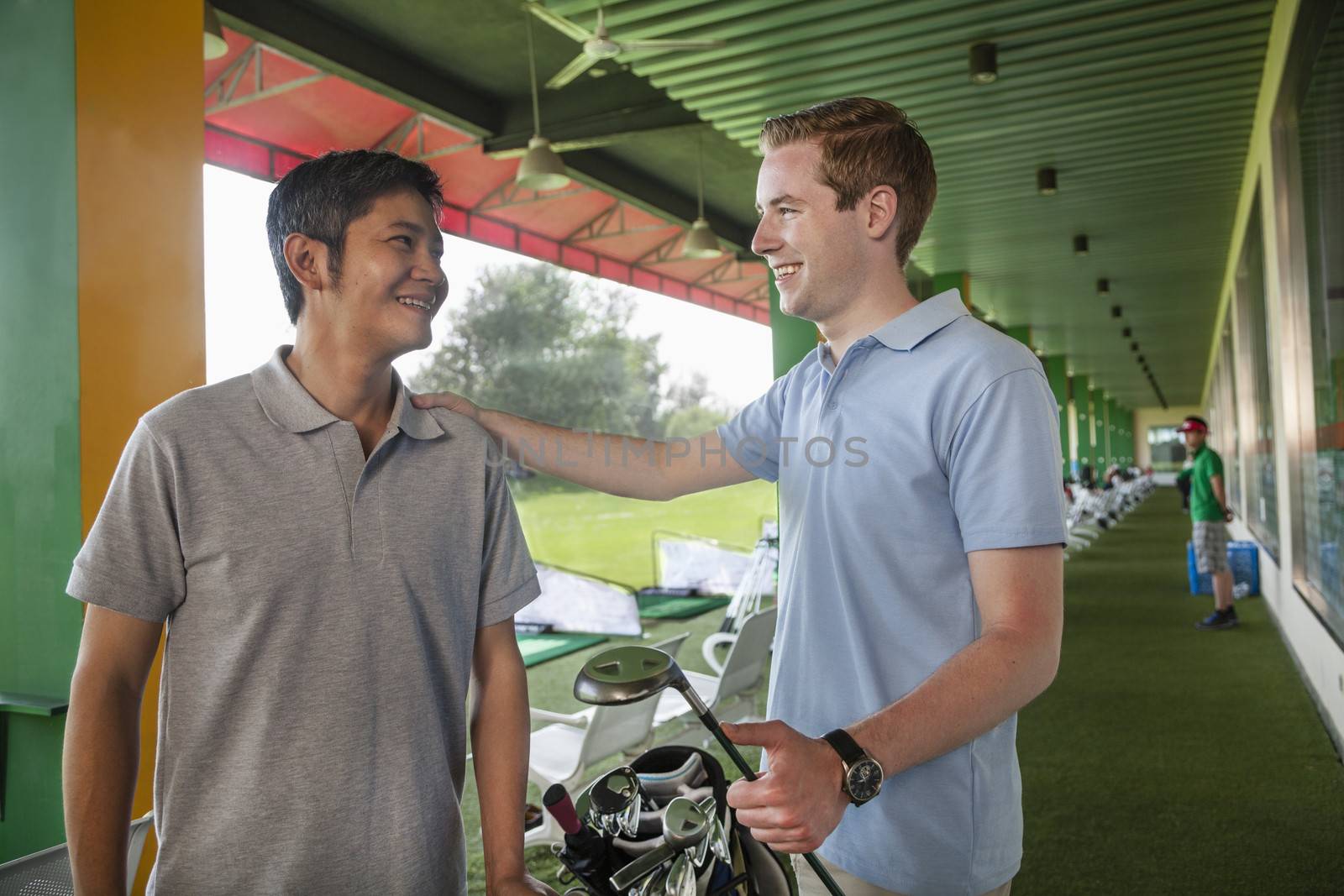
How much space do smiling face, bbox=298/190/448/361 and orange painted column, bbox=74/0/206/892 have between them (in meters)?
1.27

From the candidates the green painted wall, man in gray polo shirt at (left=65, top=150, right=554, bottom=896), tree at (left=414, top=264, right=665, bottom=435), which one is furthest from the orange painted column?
tree at (left=414, top=264, right=665, bottom=435)

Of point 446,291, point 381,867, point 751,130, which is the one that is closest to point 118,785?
point 381,867

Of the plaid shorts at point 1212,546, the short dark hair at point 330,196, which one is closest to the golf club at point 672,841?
the short dark hair at point 330,196

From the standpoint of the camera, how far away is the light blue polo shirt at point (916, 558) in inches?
50.9

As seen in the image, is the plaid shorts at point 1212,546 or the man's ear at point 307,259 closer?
the man's ear at point 307,259

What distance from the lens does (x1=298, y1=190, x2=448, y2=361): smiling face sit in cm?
146

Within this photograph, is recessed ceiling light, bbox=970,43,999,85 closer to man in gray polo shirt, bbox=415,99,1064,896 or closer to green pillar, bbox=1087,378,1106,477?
man in gray polo shirt, bbox=415,99,1064,896

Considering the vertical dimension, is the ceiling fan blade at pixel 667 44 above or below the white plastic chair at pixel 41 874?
above

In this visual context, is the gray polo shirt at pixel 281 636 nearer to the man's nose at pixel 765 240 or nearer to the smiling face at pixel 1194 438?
the man's nose at pixel 765 240

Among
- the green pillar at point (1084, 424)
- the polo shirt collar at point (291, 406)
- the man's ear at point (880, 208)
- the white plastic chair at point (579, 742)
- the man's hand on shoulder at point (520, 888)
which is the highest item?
the green pillar at point (1084, 424)

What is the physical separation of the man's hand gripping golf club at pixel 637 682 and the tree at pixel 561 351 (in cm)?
1937

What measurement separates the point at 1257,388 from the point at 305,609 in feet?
33.2

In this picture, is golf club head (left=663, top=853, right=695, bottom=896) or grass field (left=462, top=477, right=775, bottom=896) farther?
grass field (left=462, top=477, right=775, bottom=896)

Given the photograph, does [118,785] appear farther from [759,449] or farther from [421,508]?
[759,449]
